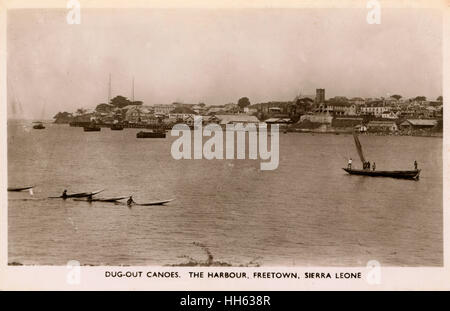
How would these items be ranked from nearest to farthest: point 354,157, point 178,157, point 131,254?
point 131,254
point 178,157
point 354,157

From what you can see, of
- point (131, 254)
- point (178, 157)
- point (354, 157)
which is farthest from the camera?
point (354, 157)

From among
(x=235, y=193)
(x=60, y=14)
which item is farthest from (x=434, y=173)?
(x=60, y=14)

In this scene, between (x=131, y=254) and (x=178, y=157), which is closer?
→ (x=131, y=254)

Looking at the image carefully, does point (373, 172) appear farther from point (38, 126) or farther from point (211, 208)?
point (38, 126)

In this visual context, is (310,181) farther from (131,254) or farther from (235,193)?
(131,254)

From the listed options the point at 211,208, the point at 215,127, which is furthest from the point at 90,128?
the point at 211,208

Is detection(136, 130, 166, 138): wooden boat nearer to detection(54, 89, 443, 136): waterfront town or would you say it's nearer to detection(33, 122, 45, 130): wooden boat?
detection(54, 89, 443, 136): waterfront town
